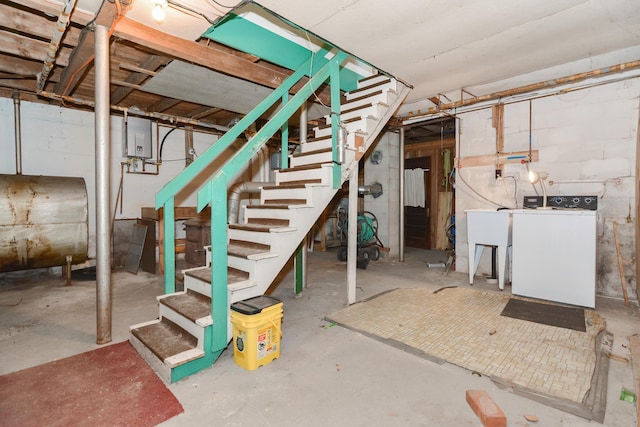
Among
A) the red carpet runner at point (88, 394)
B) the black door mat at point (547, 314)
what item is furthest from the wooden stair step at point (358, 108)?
the red carpet runner at point (88, 394)

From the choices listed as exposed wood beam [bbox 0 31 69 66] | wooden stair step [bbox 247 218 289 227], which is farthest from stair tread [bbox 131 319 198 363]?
exposed wood beam [bbox 0 31 69 66]

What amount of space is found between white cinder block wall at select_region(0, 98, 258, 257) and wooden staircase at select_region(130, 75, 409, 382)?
3275mm

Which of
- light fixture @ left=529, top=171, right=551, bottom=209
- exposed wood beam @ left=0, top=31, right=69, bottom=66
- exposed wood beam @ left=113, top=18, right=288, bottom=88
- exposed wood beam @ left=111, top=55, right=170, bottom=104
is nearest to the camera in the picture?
exposed wood beam @ left=113, top=18, right=288, bottom=88

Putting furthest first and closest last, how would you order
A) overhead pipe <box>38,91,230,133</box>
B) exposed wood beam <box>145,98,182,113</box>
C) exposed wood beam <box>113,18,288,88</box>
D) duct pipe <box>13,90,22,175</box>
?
exposed wood beam <box>145,98,182,113</box> < duct pipe <box>13,90,22,175</box> < overhead pipe <box>38,91,230,133</box> < exposed wood beam <box>113,18,288,88</box>

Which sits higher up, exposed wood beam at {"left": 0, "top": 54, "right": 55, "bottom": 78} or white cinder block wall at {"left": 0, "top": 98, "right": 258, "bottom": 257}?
exposed wood beam at {"left": 0, "top": 54, "right": 55, "bottom": 78}

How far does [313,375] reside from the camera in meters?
2.11

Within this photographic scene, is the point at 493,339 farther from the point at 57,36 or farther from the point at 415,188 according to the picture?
the point at 415,188

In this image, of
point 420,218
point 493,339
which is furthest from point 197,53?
point 420,218

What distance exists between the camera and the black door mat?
2.89m

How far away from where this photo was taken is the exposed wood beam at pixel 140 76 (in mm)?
3505

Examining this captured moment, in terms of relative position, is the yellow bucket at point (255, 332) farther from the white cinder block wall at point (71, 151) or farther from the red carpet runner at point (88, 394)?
the white cinder block wall at point (71, 151)

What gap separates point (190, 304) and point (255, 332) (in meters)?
0.71

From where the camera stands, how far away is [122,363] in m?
2.25

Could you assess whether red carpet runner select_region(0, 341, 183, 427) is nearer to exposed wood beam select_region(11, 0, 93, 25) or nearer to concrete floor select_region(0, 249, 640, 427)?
concrete floor select_region(0, 249, 640, 427)
